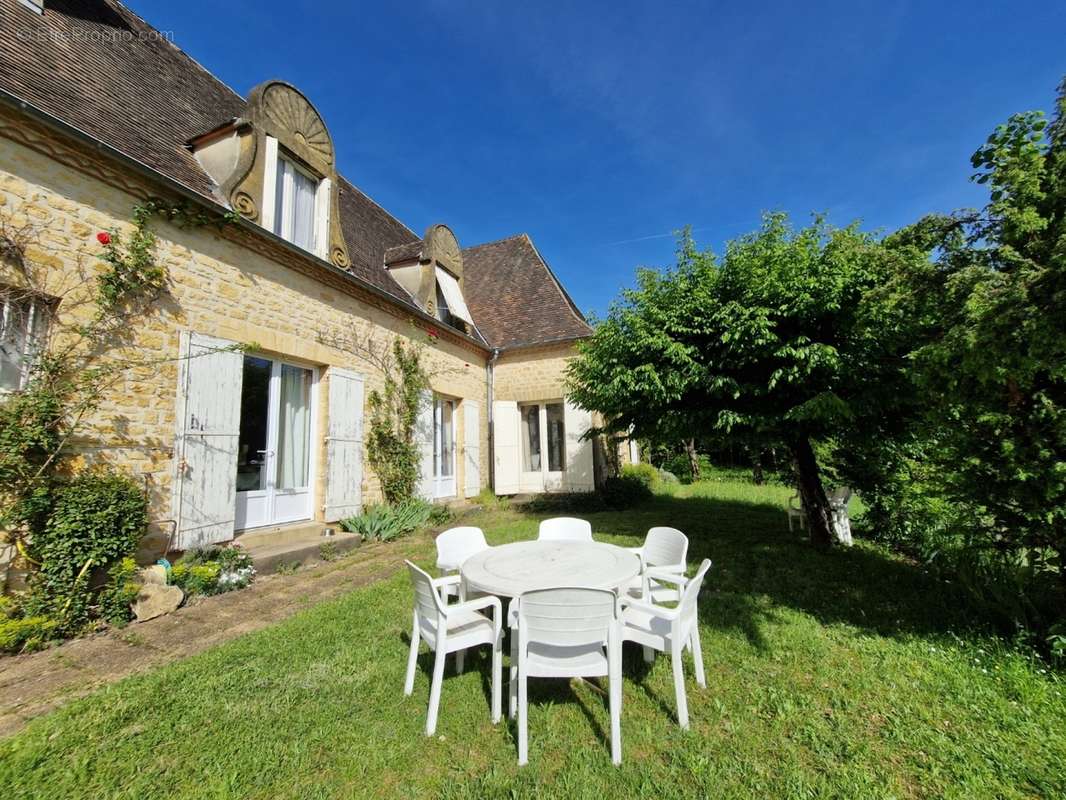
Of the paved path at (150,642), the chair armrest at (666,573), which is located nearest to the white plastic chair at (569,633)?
the chair armrest at (666,573)

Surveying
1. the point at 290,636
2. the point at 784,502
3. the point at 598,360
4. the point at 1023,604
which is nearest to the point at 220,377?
the point at 290,636

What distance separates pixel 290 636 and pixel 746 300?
6.33 meters

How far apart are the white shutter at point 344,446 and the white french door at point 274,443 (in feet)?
1.02

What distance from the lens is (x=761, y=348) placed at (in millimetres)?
5934

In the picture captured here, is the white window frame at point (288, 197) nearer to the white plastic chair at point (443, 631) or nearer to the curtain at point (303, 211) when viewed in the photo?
the curtain at point (303, 211)

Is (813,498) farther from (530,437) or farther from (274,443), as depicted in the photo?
(274,443)

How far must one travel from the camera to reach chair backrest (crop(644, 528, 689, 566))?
3834 millimetres

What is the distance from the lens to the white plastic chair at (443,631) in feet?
8.58

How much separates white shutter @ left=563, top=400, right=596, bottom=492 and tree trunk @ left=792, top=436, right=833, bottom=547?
17.5 ft

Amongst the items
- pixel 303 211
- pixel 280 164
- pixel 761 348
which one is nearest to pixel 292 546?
pixel 303 211

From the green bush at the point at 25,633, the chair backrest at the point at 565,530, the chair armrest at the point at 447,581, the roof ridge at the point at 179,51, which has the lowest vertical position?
the green bush at the point at 25,633

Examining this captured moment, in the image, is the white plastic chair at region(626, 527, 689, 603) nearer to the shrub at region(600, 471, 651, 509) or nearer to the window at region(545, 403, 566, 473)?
the shrub at region(600, 471, 651, 509)

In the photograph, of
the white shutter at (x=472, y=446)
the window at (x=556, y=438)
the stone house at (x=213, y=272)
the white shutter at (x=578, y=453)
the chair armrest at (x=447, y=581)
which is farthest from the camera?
the window at (x=556, y=438)

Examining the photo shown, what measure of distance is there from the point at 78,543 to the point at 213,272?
334 cm
